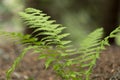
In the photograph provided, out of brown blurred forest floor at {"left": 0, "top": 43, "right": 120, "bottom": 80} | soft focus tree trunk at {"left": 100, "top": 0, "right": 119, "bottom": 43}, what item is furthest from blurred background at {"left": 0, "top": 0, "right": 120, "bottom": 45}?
brown blurred forest floor at {"left": 0, "top": 43, "right": 120, "bottom": 80}

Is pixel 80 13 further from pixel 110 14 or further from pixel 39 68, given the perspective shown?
pixel 39 68

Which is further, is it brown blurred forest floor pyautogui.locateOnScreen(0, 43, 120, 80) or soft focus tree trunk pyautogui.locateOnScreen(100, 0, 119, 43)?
soft focus tree trunk pyautogui.locateOnScreen(100, 0, 119, 43)

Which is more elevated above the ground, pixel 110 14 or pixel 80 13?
pixel 80 13

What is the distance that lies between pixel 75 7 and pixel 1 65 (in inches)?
168

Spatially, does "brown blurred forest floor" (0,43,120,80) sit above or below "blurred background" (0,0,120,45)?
below

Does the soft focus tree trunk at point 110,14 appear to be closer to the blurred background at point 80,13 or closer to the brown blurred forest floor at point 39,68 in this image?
the blurred background at point 80,13

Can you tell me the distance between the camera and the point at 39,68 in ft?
14.2

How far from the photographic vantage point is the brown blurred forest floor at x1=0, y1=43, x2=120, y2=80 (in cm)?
326

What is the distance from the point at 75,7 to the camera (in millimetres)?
8508

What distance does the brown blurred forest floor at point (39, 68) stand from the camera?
3257 mm

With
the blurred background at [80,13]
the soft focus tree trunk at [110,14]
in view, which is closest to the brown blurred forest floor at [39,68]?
the blurred background at [80,13]

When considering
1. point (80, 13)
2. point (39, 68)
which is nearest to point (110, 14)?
point (80, 13)

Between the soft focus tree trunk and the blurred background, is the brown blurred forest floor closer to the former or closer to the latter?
the blurred background

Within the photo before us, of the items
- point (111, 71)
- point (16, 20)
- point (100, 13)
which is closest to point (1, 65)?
point (111, 71)
